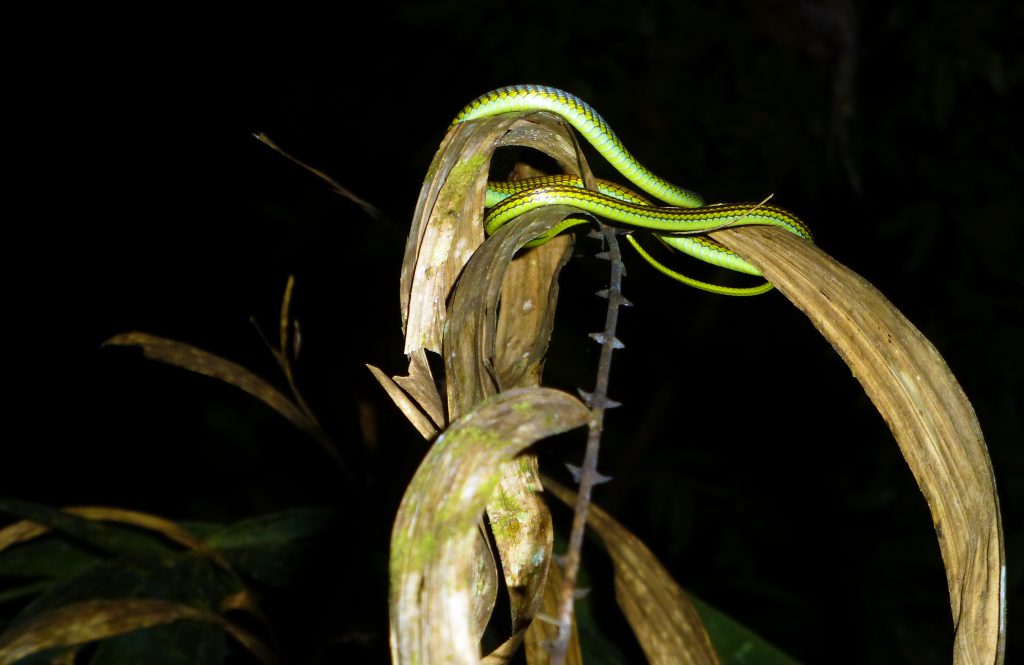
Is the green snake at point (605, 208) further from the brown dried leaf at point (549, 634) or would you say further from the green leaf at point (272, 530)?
the green leaf at point (272, 530)

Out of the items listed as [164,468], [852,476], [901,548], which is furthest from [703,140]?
[164,468]

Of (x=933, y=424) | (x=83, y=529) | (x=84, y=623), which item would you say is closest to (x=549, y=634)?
(x=933, y=424)

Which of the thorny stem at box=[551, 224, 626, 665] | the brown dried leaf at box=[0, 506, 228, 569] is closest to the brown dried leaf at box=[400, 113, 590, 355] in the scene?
the thorny stem at box=[551, 224, 626, 665]

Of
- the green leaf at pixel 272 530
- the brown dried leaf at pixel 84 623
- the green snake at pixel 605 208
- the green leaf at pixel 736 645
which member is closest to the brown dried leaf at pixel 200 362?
the green leaf at pixel 272 530

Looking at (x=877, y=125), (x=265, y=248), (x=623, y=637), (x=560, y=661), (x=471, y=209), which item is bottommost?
(x=623, y=637)

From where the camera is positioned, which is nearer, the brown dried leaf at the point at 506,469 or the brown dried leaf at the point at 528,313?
the brown dried leaf at the point at 506,469

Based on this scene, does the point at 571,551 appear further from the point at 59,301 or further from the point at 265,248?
the point at 59,301
